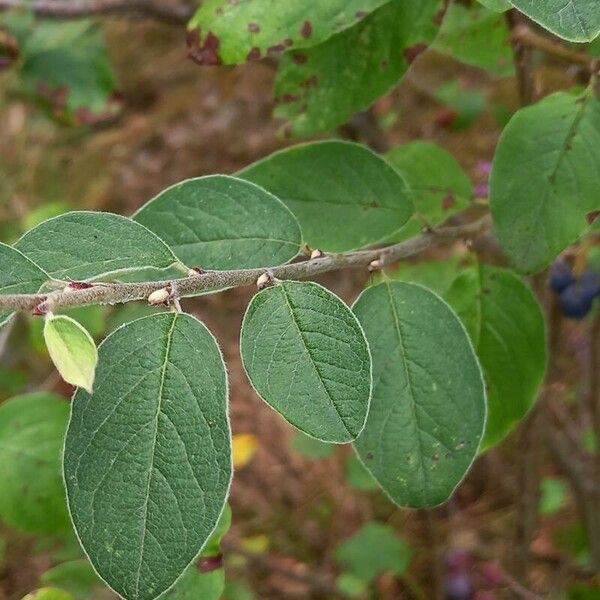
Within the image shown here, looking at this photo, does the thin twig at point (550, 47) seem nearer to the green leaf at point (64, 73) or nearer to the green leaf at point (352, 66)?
the green leaf at point (352, 66)

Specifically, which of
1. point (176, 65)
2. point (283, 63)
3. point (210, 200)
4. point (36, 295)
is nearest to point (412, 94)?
point (176, 65)

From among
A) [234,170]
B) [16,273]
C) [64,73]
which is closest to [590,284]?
[16,273]

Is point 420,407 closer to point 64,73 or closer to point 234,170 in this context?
point 64,73

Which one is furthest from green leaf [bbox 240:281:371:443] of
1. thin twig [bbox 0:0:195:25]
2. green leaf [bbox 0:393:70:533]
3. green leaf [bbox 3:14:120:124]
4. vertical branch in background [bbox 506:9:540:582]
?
green leaf [bbox 3:14:120:124]

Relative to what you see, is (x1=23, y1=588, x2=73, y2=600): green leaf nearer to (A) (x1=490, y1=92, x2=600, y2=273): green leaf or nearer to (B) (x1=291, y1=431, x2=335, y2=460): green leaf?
(A) (x1=490, y1=92, x2=600, y2=273): green leaf

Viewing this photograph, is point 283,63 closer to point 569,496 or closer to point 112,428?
point 112,428

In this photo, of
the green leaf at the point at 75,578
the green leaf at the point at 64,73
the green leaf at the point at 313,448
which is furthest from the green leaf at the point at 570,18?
the green leaf at the point at 313,448
